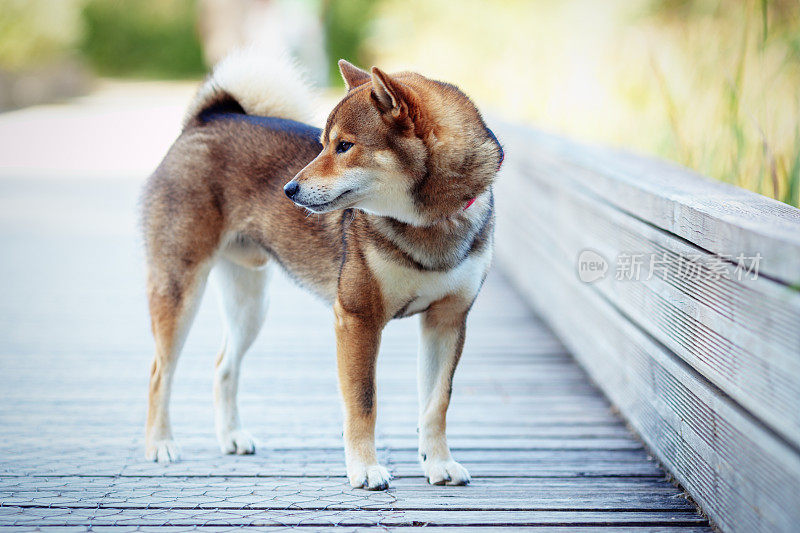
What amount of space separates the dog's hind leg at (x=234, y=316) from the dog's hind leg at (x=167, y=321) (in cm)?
20

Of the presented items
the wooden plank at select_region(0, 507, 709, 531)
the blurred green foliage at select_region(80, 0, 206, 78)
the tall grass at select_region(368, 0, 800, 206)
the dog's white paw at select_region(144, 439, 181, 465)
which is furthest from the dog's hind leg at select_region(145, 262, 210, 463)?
the blurred green foliage at select_region(80, 0, 206, 78)

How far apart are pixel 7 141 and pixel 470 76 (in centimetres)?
694

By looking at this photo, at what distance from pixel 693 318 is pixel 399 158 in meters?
0.94

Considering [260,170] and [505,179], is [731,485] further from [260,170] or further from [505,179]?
[505,179]

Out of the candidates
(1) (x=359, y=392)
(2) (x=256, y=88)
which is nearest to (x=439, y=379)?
(1) (x=359, y=392)

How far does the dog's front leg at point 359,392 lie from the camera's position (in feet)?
8.34

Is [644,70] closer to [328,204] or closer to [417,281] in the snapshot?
[417,281]

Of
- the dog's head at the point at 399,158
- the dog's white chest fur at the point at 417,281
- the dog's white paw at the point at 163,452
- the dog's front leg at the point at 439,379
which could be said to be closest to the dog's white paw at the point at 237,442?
the dog's white paw at the point at 163,452

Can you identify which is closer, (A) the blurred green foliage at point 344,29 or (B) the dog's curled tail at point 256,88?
(B) the dog's curled tail at point 256,88

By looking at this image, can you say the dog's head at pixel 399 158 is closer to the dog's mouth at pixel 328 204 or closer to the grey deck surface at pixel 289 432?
the dog's mouth at pixel 328 204

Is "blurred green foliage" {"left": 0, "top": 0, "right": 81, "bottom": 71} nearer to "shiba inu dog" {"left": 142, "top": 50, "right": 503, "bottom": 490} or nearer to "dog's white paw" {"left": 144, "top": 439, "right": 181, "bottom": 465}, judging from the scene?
"shiba inu dog" {"left": 142, "top": 50, "right": 503, "bottom": 490}

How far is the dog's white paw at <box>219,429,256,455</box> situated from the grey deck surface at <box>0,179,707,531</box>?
0.05 metres

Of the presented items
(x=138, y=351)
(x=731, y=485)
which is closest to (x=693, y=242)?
(x=731, y=485)

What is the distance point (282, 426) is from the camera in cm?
320
